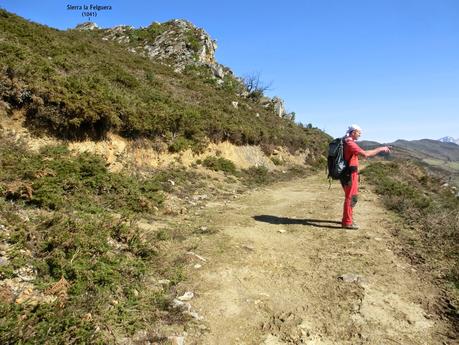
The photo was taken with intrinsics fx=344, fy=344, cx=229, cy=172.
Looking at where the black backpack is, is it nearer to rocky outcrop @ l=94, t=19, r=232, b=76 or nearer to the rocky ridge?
the rocky ridge

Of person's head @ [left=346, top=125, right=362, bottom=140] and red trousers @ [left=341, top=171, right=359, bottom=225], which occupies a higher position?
person's head @ [left=346, top=125, right=362, bottom=140]

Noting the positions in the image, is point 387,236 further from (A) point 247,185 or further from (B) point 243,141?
(B) point 243,141

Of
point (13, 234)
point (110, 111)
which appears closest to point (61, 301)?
point (13, 234)

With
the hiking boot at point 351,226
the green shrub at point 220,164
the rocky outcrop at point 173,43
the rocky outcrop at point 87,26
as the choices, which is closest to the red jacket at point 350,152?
the hiking boot at point 351,226

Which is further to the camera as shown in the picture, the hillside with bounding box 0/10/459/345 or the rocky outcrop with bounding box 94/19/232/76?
the rocky outcrop with bounding box 94/19/232/76

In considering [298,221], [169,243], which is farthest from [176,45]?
[169,243]

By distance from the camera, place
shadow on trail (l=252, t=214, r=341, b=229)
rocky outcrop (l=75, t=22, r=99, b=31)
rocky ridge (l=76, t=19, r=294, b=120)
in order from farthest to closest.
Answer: rocky outcrop (l=75, t=22, r=99, b=31), rocky ridge (l=76, t=19, r=294, b=120), shadow on trail (l=252, t=214, r=341, b=229)

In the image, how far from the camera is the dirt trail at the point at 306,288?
4.36 m


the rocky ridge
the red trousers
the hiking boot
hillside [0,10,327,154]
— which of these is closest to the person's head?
the red trousers

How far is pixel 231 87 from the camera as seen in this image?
31.8m

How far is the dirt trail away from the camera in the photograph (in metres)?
4.36

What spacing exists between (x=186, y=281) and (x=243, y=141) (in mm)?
14946

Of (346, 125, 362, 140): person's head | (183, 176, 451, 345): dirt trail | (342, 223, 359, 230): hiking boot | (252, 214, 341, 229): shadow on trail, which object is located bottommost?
(183, 176, 451, 345): dirt trail

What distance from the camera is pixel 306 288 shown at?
5.48m
